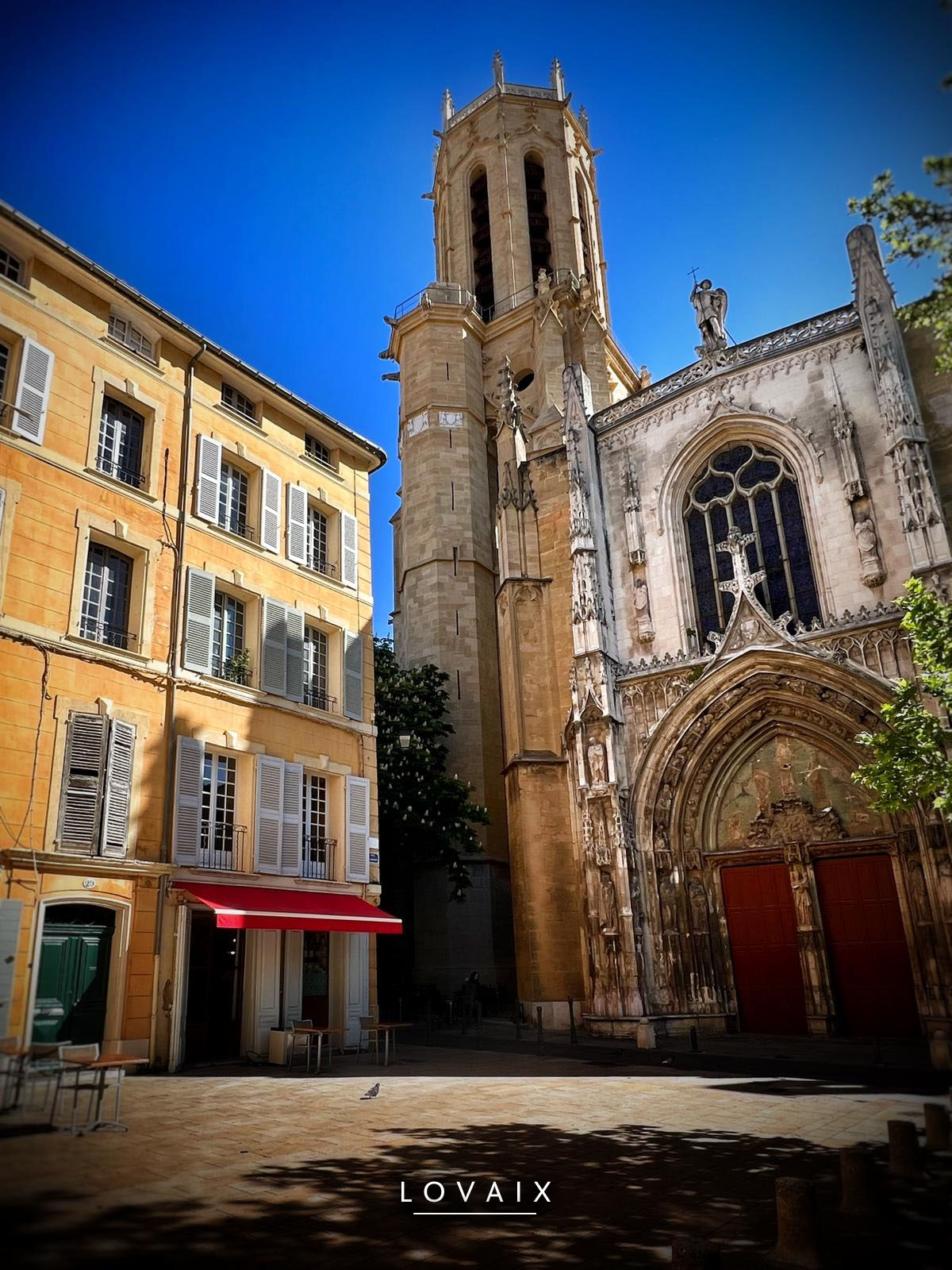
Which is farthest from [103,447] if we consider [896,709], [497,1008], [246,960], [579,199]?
[579,199]

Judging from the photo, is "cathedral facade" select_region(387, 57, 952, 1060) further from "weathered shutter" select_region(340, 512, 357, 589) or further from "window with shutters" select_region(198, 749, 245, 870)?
"window with shutters" select_region(198, 749, 245, 870)

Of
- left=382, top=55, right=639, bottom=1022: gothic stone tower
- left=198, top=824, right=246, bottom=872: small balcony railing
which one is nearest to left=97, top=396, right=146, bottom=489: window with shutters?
left=198, top=824, right=246, bottom=872: small balcony railing

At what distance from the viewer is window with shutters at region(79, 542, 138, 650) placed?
12.7 m

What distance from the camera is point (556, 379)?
2781 centimetres

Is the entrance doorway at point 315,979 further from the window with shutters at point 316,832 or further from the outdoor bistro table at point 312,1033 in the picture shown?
the outdoor bistro table at point 312,1033

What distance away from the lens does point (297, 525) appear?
16750mm

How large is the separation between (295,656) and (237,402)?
16.3 ft

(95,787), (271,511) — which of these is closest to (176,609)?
(271,511)

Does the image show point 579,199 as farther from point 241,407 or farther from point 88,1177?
point 88,1177

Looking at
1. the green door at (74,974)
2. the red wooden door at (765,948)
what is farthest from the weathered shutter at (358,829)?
the red wooden door at (765,948)

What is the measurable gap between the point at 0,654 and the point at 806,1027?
15.5 meters

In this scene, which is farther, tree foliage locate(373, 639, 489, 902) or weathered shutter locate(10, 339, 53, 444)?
tree foliage locate(373, 639, 489, 902)

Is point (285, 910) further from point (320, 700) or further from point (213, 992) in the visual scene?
point (320, 700)

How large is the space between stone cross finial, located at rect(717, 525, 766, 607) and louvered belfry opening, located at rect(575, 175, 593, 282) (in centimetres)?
2001
